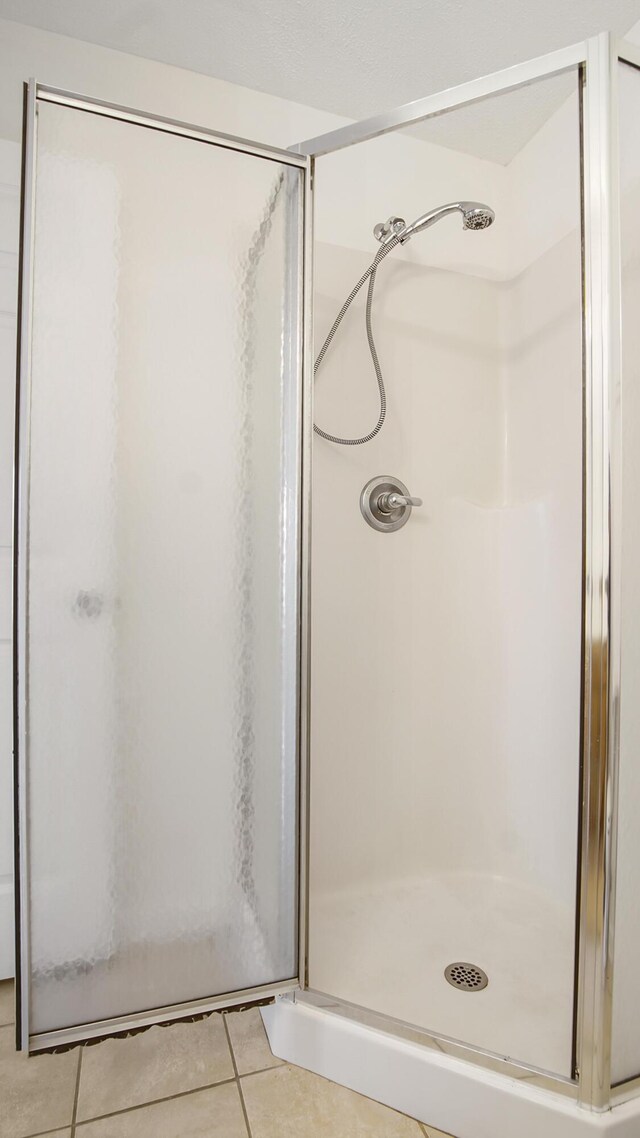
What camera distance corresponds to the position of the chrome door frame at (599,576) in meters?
0.93

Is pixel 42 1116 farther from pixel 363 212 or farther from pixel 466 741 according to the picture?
pixel 363 212

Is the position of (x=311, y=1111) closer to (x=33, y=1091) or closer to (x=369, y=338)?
(x=33, y=1091)

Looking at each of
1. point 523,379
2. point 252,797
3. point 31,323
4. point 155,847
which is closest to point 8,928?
point 155,847

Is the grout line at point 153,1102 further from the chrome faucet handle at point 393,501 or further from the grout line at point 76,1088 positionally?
the chrome faucet handle at point 393,501

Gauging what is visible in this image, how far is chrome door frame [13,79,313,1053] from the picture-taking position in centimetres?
96

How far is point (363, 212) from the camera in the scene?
5.25 ft

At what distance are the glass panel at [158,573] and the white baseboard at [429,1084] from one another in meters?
0.15

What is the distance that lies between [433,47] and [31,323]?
1.26m

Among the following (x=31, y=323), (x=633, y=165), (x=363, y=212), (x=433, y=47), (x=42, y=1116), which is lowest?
(x=42, y=1116)

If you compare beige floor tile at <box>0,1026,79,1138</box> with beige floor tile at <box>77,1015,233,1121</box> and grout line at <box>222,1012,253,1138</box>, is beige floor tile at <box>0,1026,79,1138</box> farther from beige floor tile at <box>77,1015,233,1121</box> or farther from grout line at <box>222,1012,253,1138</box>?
grout line at <box>222,1012,253,1138</box>

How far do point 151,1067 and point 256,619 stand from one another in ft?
2.97

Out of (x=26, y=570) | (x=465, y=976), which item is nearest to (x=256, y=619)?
(x=26, y=570)

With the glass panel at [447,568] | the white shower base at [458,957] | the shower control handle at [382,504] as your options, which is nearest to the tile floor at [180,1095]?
the white shower base at [458,957]

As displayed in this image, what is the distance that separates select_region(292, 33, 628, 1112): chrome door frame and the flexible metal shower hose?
2.03ft
